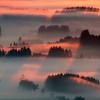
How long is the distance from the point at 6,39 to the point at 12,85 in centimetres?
25

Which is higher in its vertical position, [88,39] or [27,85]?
[88,39]

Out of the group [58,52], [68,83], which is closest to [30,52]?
[58,52]

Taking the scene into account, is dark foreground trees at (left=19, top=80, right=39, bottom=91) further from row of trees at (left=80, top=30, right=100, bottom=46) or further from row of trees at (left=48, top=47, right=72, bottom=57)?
row of trees at (left=80, top=30, right=100, bottom=46)

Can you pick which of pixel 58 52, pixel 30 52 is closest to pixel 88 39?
pixel 58 52

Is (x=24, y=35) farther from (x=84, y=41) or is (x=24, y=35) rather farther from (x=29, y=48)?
(x=84, y=41)

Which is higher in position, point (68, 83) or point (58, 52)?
point (58, 52)

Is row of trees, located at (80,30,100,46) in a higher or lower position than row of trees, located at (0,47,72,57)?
higher

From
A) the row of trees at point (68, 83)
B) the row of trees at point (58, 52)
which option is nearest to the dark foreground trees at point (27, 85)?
the row of trees at point (68, 83)

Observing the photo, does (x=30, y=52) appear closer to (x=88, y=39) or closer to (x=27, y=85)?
(x=27, y=85)

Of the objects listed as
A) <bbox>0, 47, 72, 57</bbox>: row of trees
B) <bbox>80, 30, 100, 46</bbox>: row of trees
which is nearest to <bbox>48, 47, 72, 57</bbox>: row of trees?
<bbox>0, 47, 72, 57</bbox>: row of trees

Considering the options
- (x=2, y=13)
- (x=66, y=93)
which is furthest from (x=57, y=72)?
(x=2, y=13)

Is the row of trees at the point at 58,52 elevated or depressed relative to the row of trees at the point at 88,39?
depressed

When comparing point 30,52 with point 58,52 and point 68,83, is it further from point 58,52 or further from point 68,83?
point 68,83

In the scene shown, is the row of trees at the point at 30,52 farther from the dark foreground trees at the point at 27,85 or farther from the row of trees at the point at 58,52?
the dark foreground trees at the point at 27,85
